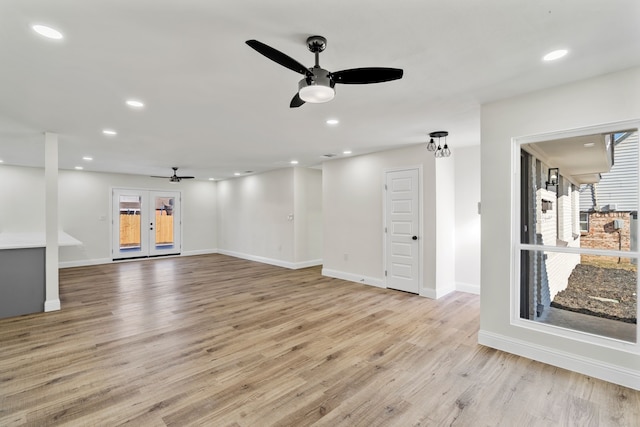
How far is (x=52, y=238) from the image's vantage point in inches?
172

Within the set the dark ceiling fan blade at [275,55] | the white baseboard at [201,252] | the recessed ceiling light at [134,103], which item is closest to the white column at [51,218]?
the recessed ceiling light at [134,103]

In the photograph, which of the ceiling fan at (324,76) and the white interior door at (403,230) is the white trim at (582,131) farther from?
the white interior door at (403,230)

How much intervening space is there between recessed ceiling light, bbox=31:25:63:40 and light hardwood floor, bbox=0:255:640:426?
2615 millimetres

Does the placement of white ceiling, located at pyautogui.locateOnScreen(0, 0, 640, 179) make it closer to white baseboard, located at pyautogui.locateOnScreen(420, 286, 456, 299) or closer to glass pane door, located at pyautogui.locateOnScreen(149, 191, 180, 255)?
white baseboard, located at pyautogui.locateOnScreen(420, 286, 456, 299)

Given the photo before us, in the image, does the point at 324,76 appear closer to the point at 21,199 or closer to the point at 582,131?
the point at 582,131

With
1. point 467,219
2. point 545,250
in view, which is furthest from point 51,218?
point 467,219

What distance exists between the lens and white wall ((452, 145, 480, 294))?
5.22 metres

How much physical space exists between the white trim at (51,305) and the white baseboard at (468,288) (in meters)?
6.48

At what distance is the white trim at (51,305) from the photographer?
4.38 meters

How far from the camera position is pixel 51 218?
14.3ft

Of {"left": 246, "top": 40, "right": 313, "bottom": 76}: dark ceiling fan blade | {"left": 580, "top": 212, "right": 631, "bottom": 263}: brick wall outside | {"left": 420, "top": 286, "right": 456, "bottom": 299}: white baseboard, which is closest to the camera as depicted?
{"left": 246, "top": 40, "right": 313, "bottom": 76}: dark ceiling fan blade

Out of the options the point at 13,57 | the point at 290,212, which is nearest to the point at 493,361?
the point at 13,57

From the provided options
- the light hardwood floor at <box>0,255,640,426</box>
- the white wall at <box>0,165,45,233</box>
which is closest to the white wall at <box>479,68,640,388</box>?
the light hardwood floor at <box>0,255,640,426</box>

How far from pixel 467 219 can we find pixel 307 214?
388cm
